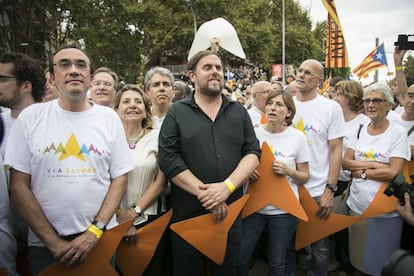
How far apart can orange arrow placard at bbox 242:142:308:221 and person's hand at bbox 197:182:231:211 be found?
61cm

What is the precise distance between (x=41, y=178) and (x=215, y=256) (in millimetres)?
1334

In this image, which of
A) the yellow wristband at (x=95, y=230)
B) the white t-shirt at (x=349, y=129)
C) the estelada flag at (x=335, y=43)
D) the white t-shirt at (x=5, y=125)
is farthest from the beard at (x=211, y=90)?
the estelada flag at (x=335, y=43)

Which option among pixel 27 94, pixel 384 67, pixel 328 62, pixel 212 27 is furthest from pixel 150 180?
pixel 384 67

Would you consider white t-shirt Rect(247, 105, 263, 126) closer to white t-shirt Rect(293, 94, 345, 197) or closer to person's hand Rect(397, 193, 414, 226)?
white t-shirt Rect(293, 94, 345, 197)

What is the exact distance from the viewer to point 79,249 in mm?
2215

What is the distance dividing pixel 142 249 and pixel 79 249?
62cm

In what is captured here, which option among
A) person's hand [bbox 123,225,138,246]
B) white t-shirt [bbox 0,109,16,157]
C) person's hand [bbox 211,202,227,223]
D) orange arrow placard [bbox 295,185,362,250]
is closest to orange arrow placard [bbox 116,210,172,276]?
person's hand [bbox 123,225,138,246]

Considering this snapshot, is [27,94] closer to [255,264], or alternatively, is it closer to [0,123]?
[0,123]

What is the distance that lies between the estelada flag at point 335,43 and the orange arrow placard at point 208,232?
8.63 meters

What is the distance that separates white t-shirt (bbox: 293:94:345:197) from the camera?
3303 millimetres

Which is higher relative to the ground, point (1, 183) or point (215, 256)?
point (1, 183)

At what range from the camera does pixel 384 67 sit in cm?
1032

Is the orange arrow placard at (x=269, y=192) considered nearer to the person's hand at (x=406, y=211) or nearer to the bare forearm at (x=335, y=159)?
the bare forearm at (x=335, y=159)

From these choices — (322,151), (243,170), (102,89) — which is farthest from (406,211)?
(102,89)
